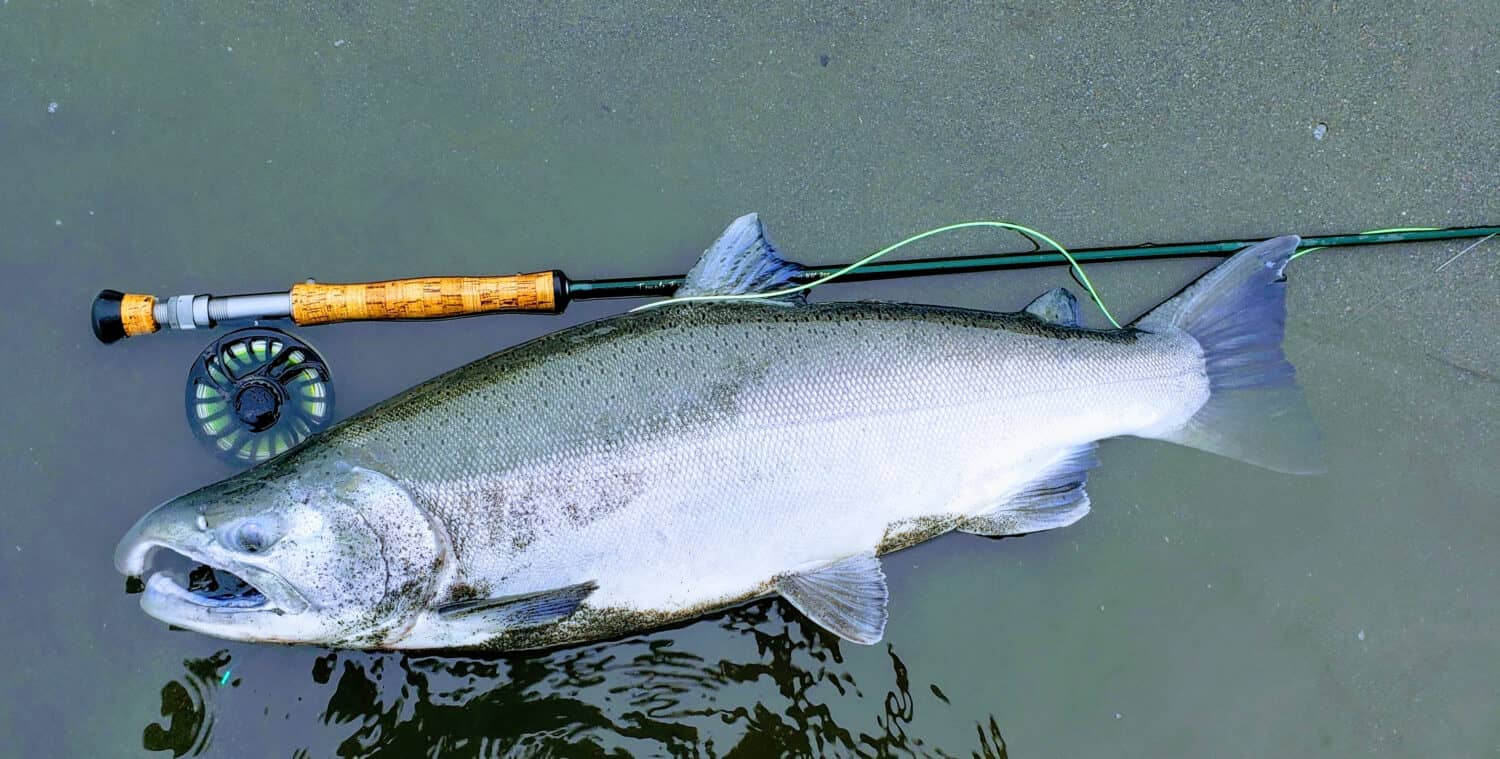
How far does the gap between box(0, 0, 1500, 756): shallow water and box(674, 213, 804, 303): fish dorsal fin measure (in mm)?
311

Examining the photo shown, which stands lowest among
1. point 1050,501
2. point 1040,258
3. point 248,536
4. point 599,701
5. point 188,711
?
point 599,701

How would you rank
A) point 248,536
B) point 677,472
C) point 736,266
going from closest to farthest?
point 248,536, point 677,472, point 736,266

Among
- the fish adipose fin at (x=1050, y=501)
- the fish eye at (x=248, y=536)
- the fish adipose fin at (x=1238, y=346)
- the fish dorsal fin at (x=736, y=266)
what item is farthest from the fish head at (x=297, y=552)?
the fish adipose fin at (x=1238, y=346)

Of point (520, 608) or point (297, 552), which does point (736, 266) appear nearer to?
point (520, 608)

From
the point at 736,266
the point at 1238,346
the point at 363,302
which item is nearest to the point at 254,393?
the point at 363,302

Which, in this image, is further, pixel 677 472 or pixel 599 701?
pixel 599 701

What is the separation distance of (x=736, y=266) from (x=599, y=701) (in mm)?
1256

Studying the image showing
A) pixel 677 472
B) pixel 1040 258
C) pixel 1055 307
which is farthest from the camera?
pixel 1040 258

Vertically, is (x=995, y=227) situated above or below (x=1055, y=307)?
above

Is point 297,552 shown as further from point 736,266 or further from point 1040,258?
point 1040,258

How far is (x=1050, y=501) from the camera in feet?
7.15

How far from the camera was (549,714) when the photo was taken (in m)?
2.32

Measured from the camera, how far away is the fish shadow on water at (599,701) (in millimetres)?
2305

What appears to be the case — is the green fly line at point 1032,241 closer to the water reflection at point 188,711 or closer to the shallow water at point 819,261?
the shallow water at point 819,261
